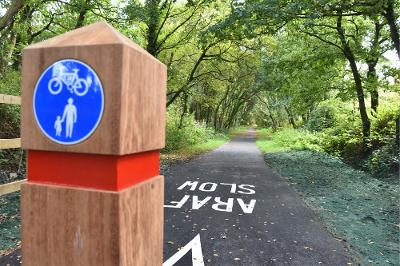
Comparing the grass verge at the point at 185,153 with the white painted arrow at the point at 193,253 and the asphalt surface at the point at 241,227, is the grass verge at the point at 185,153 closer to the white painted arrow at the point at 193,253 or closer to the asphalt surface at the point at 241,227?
the asphalt surface at the point at 241,227

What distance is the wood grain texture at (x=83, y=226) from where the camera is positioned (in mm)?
1449

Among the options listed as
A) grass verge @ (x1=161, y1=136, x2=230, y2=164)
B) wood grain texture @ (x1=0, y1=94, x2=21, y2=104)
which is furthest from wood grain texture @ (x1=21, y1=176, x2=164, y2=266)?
grass verge @ (x1=161, y1=136, x2=230, y2=164)

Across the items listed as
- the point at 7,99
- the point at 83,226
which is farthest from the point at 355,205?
the point at 83,226

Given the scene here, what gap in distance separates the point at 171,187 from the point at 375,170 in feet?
24.4

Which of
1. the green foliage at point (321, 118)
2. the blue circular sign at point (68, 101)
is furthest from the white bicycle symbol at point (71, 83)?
the green foliage at point (321, 118)

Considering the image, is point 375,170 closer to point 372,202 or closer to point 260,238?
point 372,202

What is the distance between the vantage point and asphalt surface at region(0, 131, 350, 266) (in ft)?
15.3

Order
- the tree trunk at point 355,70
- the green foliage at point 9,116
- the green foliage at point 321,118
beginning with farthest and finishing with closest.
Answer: the green foliage at point 321,118 < the tree trunk at point 355,70 < the green foliage at point 9,116

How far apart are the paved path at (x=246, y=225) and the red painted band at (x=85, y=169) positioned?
10.5 feet

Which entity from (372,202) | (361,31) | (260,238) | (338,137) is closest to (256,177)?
(372,202)

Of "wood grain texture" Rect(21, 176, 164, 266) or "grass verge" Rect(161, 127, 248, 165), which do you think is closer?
"wood grain texture" Rect(21, 176, 164, 266)

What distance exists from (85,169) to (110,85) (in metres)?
0.37

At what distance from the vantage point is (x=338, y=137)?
Result: 780 inches

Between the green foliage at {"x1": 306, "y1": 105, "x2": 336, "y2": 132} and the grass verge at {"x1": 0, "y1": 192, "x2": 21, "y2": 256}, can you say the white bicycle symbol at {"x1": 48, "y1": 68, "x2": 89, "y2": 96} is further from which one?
the green foliage at {"x1": 306, "y1": 105, "x2": 336, "y2": 132}
